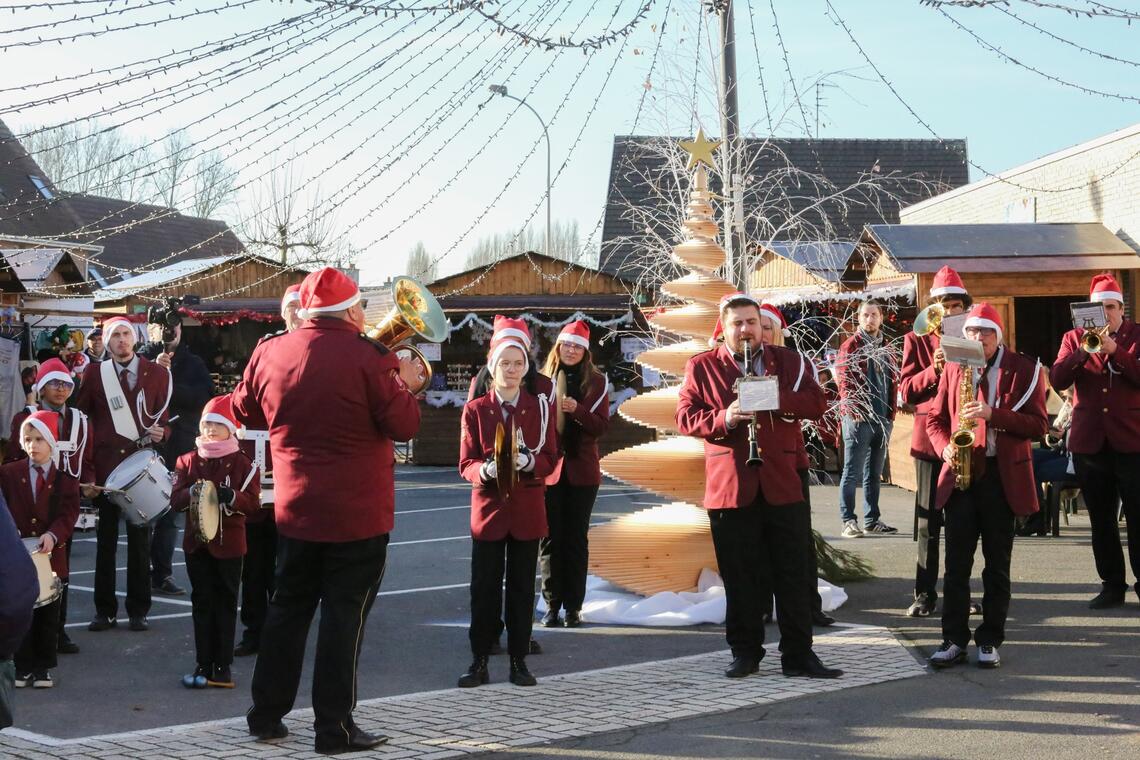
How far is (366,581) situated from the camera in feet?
19.7

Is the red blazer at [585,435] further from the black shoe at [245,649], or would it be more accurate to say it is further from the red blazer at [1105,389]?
the red blazer at [1105,389]

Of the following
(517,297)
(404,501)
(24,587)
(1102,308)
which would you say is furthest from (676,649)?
(517,297)

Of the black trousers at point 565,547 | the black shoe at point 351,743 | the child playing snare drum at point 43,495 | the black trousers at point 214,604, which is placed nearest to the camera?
the black shoe at point 351,743

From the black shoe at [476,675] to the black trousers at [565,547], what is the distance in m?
1.80

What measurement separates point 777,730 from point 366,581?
1910 mm

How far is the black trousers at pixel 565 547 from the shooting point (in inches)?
357

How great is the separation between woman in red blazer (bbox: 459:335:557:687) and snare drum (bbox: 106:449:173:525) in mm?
2654

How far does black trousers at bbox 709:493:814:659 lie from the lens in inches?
284

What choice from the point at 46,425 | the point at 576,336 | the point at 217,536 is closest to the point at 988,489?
the point at 576,336

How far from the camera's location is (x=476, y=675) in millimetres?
7199

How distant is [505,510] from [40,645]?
2.58 metres

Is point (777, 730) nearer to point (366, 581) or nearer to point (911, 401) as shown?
point (366, 581)

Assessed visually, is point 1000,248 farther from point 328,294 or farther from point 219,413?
point 328,294

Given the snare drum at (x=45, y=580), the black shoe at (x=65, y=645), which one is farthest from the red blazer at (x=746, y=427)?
the black shoe at (x=65, y=645)
